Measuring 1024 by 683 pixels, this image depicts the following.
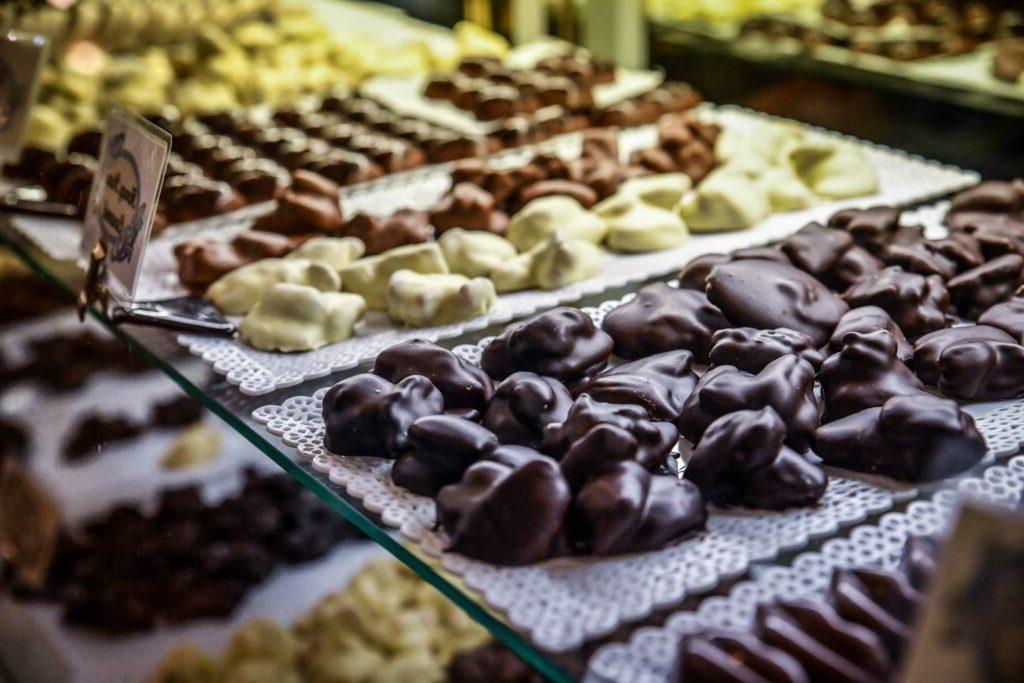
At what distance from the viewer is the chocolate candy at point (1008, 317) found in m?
1.11

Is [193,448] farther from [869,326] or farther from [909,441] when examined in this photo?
[909,441]

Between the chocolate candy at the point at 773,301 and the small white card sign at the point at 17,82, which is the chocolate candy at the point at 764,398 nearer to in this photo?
the chocolate candy at the point at 773,301

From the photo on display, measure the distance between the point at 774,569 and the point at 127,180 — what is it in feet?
2.57

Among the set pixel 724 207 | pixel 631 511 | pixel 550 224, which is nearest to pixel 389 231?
pixel 550 224

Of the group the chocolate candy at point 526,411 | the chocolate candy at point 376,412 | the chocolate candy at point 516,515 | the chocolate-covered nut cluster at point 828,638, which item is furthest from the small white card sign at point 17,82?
the chocolate-covered nut cluster at point 828,638

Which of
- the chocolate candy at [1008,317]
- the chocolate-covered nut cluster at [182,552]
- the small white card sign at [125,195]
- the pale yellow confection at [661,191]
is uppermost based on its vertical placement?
the small white card sign at [125,195]

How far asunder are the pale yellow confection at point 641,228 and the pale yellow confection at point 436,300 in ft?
0.82

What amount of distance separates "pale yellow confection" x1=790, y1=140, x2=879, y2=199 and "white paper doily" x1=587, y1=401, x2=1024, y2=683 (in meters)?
0.71

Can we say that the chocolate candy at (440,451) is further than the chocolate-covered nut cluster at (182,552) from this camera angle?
No

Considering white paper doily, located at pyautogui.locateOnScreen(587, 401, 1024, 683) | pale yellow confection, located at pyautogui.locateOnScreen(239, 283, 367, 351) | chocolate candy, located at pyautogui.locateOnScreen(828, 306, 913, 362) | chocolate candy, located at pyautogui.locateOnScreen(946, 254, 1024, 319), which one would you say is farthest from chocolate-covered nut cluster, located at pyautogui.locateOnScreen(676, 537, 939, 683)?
pale yellow confection, located at pyautogui.locateOnScreen(239, 283, 367, 351)

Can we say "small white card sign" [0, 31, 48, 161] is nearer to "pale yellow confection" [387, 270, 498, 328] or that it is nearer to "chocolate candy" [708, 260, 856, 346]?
"pale yellow confection" [387, 270, 498, 328]

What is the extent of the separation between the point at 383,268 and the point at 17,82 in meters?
0.58

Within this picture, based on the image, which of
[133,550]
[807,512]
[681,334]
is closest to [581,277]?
[681,334]

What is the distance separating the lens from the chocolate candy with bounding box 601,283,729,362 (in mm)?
1155
